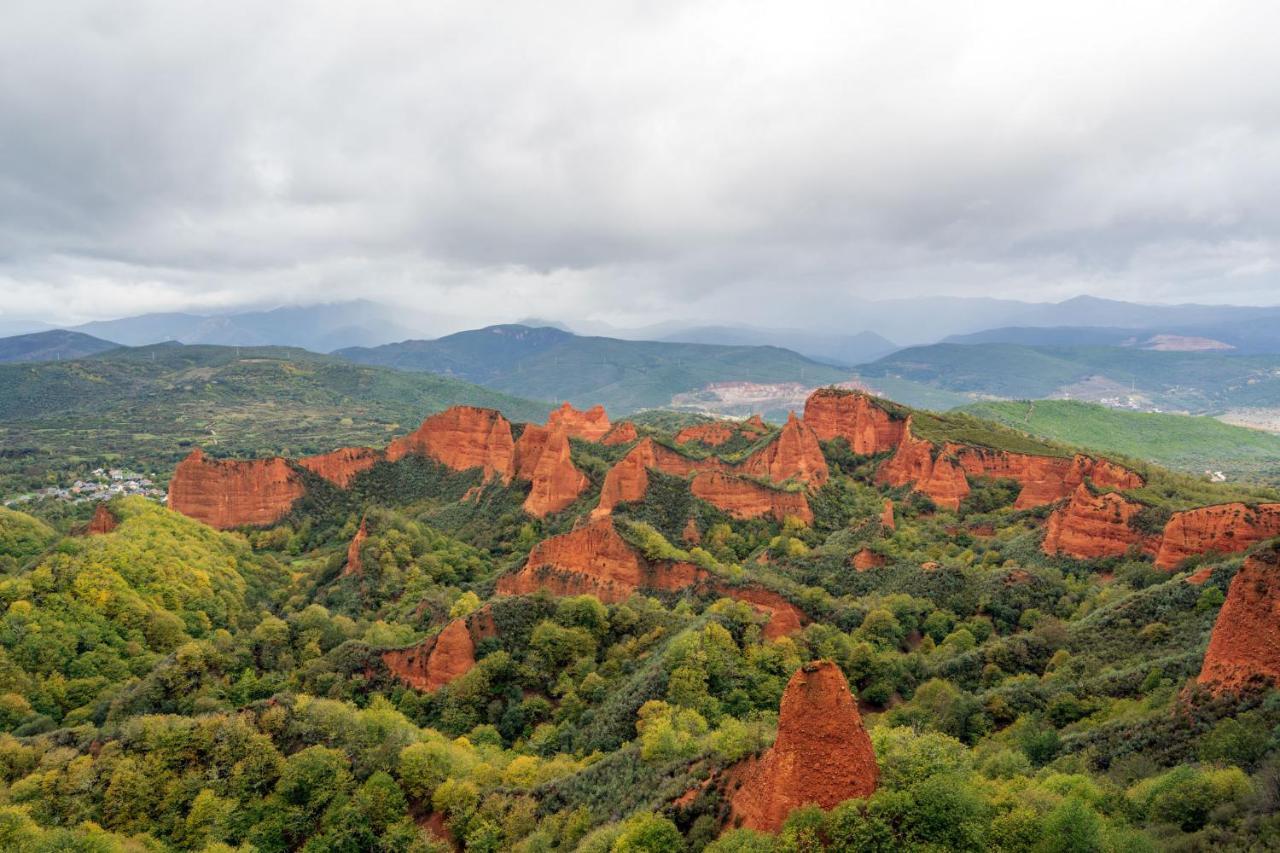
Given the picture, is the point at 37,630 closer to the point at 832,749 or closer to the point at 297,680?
the point at 297,680

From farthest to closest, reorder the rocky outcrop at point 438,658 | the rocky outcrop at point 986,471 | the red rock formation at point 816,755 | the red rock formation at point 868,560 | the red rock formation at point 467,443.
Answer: the red rock formation at point 467,443 < the rocky outcrop at point 986,471 < the red rock formation at point 868,560 < the rocky outcrop at point 438,658 < the red rock formation at point 816,755

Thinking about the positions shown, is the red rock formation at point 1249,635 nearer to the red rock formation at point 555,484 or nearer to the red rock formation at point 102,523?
the red rock formation at point 555,484

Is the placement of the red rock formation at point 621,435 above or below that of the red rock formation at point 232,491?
above

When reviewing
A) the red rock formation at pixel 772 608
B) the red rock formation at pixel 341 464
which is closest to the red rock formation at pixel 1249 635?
the red rock formation at pixel 772 608

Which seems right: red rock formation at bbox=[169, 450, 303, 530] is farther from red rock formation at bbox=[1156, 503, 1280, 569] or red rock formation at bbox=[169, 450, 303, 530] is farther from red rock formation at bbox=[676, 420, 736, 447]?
red rock formation at bbox=[1156, 503, 1280, 569]

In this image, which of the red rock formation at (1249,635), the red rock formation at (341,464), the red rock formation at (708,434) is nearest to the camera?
Answer: the red rock formation at (1249,635)

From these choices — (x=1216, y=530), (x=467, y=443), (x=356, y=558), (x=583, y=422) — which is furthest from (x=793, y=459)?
(x=356, y=558)

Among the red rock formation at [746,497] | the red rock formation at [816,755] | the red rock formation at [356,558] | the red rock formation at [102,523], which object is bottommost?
the red rock formation at [356,558]

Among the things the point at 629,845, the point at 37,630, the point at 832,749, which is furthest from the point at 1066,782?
the point at 37,630
